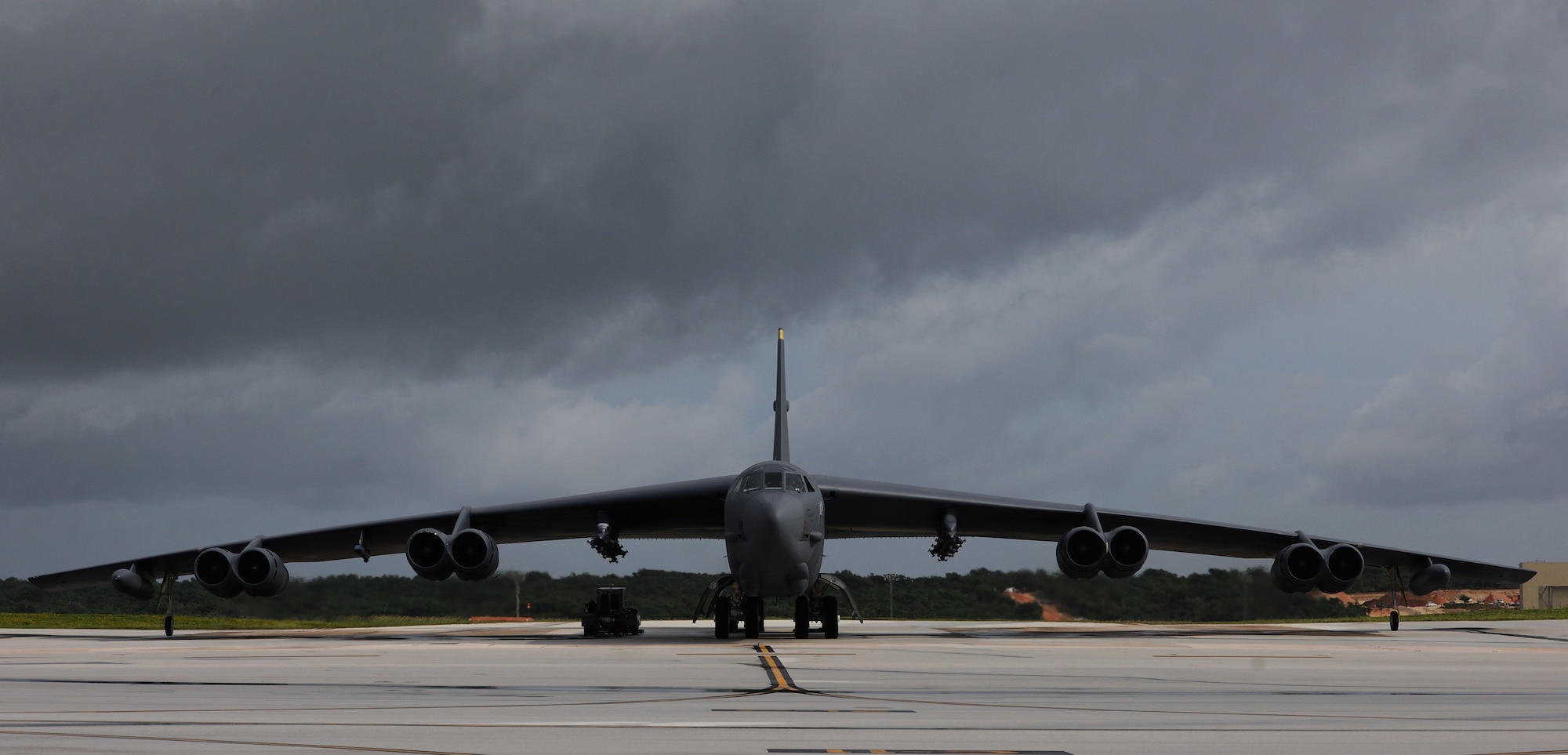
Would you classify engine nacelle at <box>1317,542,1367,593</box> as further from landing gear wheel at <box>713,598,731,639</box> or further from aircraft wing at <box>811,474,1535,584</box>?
landing gear wheel at <box>713,598,731,639</box>

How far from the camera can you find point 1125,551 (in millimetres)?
24344

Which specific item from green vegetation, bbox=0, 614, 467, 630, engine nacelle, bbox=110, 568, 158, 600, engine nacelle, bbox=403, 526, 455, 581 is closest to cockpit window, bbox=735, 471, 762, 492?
engine nacelle, bbox=403, 526, 455, 581

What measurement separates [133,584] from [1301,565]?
80.2 ft

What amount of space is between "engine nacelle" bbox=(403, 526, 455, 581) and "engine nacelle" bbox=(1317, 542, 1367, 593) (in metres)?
16.9

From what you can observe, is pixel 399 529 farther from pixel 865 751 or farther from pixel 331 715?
pixel 865 751

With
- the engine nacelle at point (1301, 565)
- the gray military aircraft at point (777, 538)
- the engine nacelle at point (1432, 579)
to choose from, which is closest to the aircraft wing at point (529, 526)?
the gray military aircraft at point (777, 538)

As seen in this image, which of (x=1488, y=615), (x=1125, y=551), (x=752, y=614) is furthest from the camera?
(x=1488, y=615)

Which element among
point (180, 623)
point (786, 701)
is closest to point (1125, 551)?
point (786, 701)

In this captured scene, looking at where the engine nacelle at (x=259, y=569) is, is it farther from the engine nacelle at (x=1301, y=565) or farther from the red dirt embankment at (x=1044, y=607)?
the engine nacelle at (x=1301, y=565)

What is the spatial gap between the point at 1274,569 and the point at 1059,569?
4974 millimetres

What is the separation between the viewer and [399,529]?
2869 cm

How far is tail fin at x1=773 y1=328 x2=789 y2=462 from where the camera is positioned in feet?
93.4

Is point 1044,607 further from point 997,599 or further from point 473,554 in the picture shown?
point 473,554

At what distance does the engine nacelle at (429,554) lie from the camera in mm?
24781
